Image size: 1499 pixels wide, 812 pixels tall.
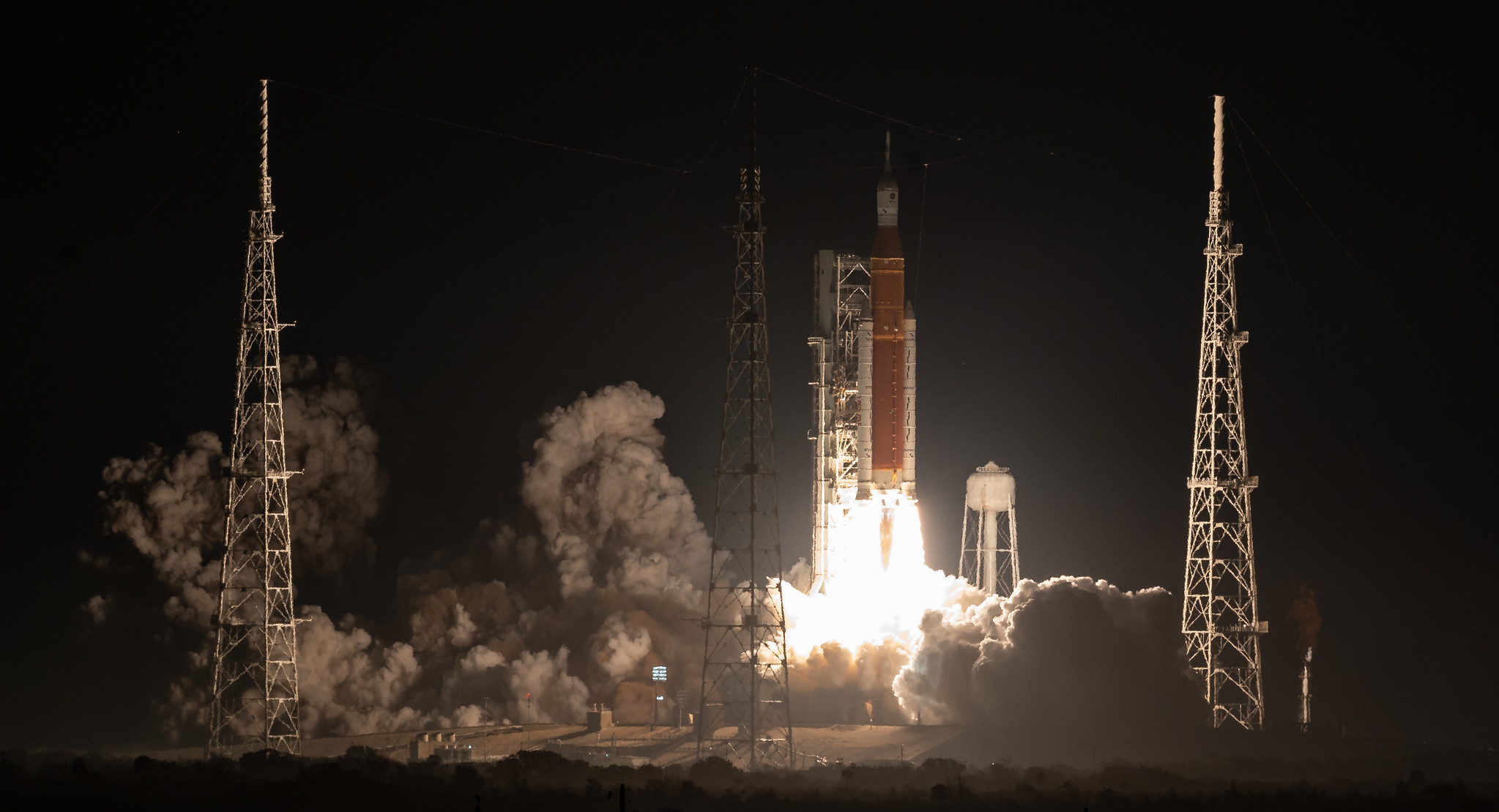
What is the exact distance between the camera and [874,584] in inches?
2409

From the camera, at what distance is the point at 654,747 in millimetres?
55406

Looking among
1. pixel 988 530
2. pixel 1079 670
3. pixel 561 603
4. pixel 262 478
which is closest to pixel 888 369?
pixel 988 530

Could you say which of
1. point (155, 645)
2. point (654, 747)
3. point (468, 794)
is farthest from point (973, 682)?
point (155, 645)

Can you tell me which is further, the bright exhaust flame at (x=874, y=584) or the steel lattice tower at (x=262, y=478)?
the bright exhaust flame at (x=874, y=584)

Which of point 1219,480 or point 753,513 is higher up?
point 1219,480

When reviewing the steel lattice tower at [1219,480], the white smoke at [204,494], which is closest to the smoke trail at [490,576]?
the white smoke at [204,494]

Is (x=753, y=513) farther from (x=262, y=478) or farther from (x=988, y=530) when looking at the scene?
(x=988, y=530)

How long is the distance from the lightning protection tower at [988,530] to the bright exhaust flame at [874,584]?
168cm

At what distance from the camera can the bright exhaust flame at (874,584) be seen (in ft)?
199

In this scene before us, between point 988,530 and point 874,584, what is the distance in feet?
13.6

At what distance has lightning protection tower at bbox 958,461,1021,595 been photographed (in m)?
61.2

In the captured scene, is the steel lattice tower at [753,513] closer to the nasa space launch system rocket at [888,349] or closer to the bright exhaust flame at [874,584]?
the bright exhaust flame at [874,584]

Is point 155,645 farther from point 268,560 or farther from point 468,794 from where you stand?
point 468,794

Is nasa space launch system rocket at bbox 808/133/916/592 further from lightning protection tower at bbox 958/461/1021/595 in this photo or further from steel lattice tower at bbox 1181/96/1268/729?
steel lattice tower at bbox 1181/96/1268/729
